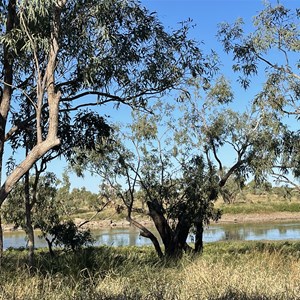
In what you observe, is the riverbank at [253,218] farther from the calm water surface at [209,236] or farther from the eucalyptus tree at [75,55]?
the eucalyptus tree at [75,55]

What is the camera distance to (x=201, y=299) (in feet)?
19.4

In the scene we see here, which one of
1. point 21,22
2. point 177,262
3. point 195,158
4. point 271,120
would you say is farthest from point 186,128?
point 21,22

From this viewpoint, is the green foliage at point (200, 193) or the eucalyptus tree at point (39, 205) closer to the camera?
the green foliage at point (200, 193)

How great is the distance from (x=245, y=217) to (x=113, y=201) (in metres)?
34.0

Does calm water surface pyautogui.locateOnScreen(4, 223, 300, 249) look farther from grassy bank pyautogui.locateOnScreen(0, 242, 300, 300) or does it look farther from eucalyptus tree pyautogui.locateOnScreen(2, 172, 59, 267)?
grassy bank pyautogui.locateOnScreen(0, 242, 300, 300)

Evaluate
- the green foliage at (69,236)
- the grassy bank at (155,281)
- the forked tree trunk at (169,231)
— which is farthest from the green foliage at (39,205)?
the grassy bank at (155,281)

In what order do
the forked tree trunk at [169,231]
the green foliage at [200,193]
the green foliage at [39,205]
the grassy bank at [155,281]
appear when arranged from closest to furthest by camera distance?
the grassy bank at [155,281], the green foliage at [200,193], the forked tree trunk at [169,231], the green foliage at [39,205]

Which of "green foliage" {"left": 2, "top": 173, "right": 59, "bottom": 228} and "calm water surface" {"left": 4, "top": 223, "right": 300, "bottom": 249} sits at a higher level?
"green foliage" {"left": 2, "top": 173, "right": 59, "bottom": 228}

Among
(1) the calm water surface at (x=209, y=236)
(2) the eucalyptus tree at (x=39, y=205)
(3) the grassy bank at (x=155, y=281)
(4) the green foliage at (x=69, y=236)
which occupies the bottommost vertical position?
(1) the calm water surface at (x=209, y=236)

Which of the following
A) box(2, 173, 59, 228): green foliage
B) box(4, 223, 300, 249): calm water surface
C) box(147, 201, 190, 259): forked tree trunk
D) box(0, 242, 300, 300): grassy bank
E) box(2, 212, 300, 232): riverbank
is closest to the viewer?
box(0, 242, 300, 300): grassy bank

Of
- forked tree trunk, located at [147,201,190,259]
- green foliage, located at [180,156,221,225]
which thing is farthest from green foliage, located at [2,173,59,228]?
green foliage, located at [180,156,221,225]

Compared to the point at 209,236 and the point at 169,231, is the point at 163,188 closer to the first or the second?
the point at 169,231

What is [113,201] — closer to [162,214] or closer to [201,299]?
[162,214]

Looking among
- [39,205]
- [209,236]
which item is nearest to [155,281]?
[39,205]
